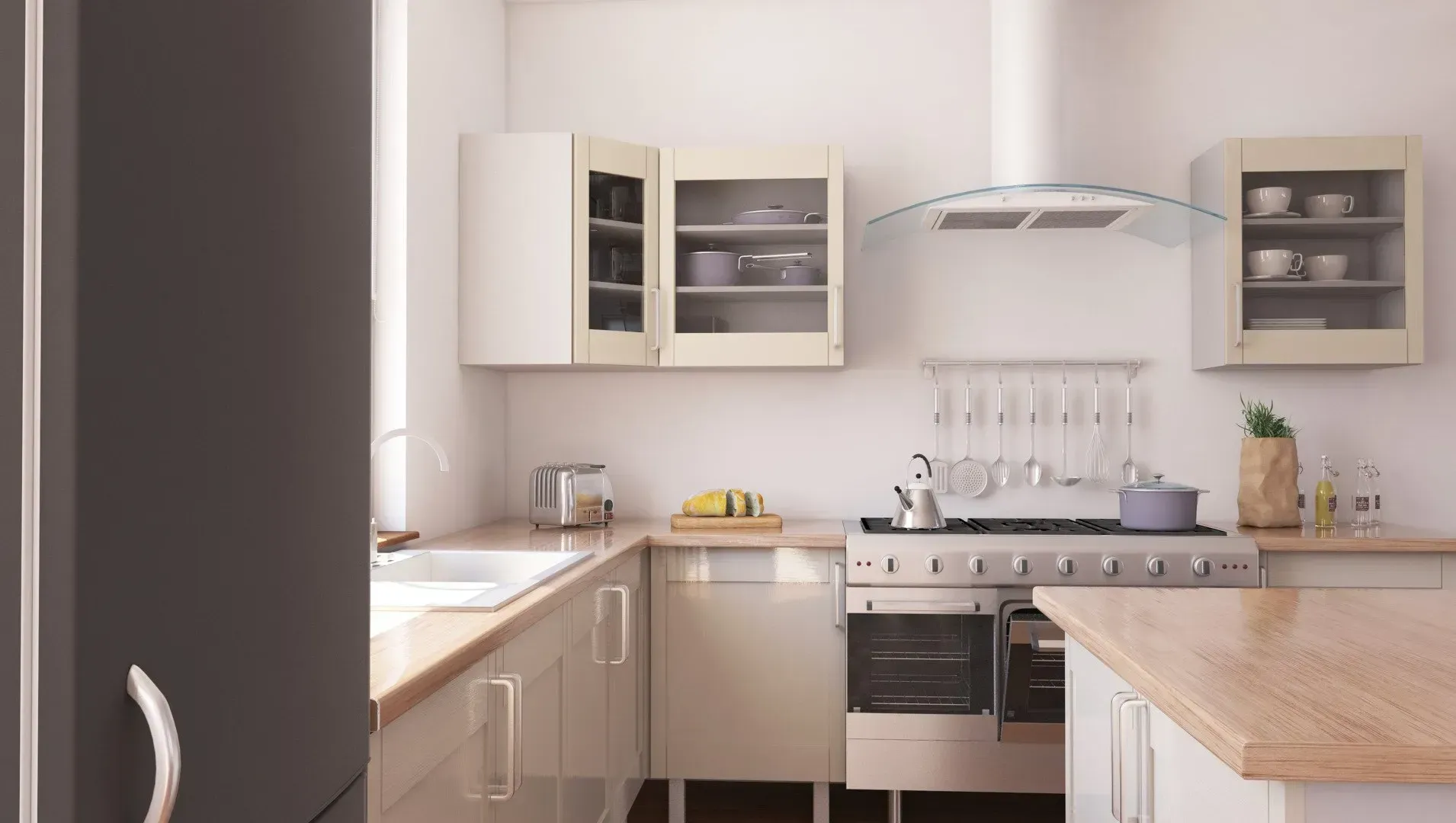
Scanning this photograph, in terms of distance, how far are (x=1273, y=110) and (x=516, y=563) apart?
3.05m

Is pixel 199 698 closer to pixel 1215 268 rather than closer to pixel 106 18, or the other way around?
pixel 106 18

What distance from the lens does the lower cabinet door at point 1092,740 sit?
1.49 m

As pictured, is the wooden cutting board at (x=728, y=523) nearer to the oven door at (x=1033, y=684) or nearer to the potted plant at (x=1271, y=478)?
the oven door at (x=1033, y=684)

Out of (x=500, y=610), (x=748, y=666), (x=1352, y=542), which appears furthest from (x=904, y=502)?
(x=500, y=610)

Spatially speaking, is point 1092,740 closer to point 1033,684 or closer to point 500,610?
point 500,610

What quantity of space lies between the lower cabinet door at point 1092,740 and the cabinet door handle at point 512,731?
3.12ft

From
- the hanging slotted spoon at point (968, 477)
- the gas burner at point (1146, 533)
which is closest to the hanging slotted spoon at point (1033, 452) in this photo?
the hanging slotted spoon at point (968, 477)

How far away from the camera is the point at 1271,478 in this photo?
10.5 feet

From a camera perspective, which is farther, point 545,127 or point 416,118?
point 545,127

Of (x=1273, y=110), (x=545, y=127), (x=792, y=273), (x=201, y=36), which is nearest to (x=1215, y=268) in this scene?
(x=1273, y=110)

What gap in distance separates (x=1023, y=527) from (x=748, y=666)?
983 mm

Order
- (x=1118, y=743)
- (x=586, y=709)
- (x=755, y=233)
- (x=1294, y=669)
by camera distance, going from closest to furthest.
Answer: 1. (x=1294, y=669)
2. (x=1118, y=743)
3. (x=586, y=709)
4. (x=755, y=233)

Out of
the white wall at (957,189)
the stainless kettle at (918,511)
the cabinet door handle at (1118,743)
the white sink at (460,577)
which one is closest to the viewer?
the cabinet door handle at (1118,743)

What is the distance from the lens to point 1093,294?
3561mm
